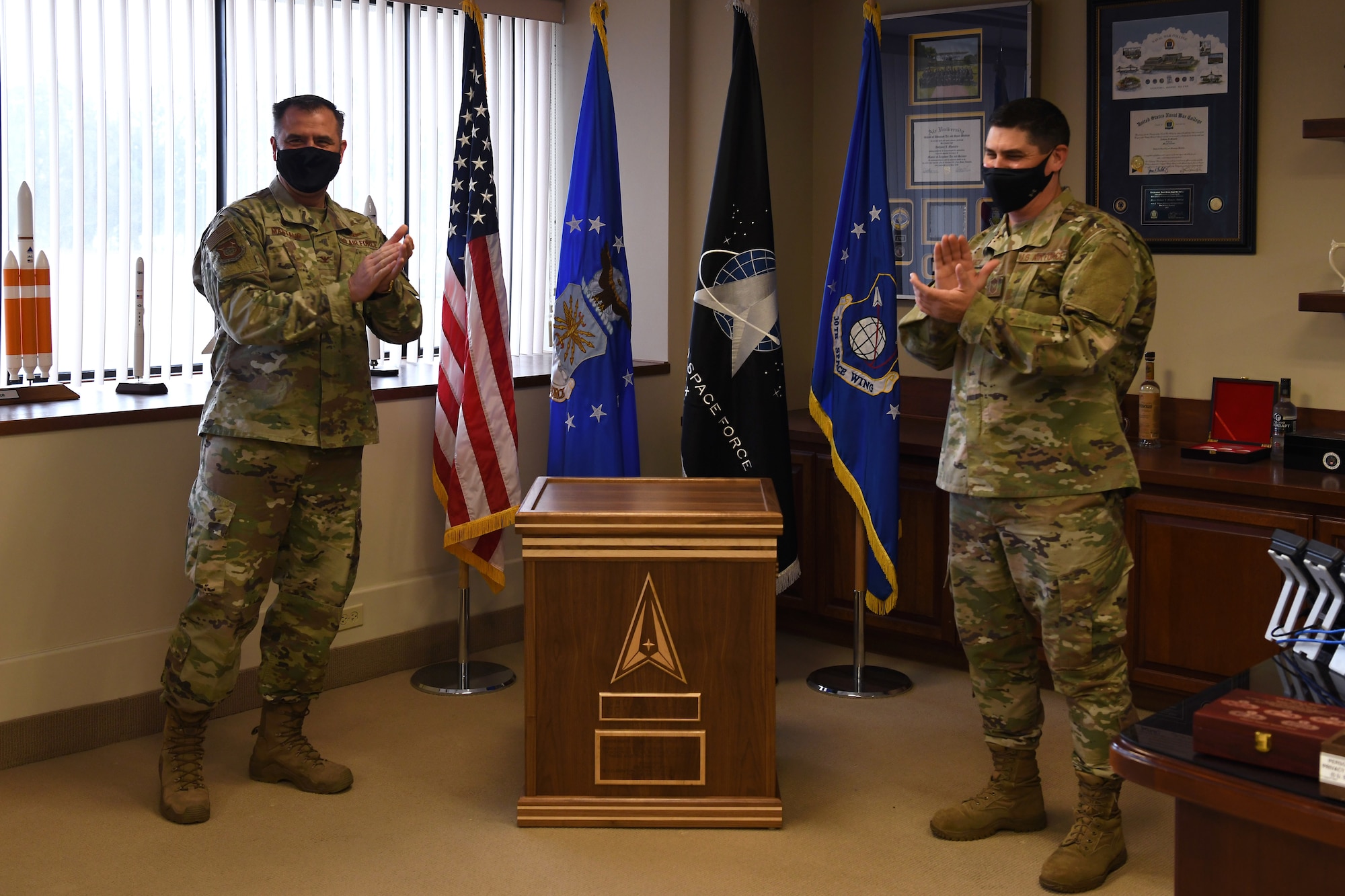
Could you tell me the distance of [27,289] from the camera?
343 centimetres

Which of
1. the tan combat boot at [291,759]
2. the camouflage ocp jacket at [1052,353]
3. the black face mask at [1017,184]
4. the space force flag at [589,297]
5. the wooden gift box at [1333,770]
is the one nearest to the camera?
the wooden gift box at [1333,770]

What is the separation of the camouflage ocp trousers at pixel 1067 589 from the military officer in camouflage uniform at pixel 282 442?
1.53 m

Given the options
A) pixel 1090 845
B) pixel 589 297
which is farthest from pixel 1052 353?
pixel 589 297

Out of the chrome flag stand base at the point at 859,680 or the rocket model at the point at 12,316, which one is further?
the chrome flag stand base at the point at 859,680

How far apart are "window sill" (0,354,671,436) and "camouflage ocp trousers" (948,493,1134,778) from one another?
1.98 meters

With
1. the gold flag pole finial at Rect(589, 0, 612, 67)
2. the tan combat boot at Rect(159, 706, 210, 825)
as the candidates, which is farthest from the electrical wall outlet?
the gold flag pole finial at Rect(589, 0, 612, 67)

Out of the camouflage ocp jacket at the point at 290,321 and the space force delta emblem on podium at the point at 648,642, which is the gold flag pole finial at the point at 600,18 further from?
the space force delta emblem on podium at the point at 648,642

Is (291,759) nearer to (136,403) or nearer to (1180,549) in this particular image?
(136,403)

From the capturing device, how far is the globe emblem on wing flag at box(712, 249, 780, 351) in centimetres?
399

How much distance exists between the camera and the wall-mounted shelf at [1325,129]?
11.0 feet

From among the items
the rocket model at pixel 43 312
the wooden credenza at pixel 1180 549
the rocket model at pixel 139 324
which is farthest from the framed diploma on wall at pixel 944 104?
the rocket model at pixel 43 312

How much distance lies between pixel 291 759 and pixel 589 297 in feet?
5.68

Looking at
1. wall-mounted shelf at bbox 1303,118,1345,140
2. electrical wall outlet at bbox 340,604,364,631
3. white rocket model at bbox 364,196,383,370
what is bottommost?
electrical wall outlet at bbox 340,604,364,631

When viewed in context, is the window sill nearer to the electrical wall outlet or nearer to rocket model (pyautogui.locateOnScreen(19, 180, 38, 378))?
rocket model (pyautogui.locateOnScreen(19, 180, 38, 378))
